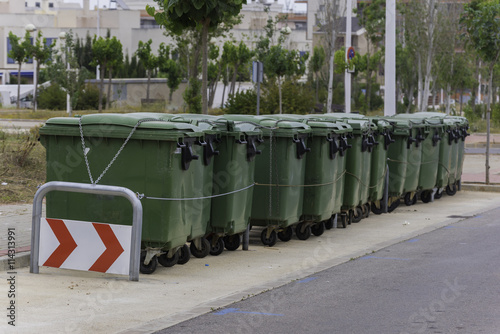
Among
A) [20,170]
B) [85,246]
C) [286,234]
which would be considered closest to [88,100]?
[20,170]

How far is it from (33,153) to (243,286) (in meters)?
9.55

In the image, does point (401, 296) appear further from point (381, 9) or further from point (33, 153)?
point (381, 9)

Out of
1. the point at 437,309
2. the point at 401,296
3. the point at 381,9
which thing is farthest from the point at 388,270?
the point at 381,9

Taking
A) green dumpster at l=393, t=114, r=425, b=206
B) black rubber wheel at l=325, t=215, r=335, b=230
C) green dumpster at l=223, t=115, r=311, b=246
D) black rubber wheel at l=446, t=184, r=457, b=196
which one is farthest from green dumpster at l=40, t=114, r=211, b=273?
black rubber wheel at l=446, t=184, r=457, b=196

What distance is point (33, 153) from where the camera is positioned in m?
17.3

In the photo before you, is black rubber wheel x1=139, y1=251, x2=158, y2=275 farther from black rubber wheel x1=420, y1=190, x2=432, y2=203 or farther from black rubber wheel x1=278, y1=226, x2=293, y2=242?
black rubber wheel x1=420, y1=190, x2=432, y2=203

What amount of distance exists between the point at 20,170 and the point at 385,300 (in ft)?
31.1

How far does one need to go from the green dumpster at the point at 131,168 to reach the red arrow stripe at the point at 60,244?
28cm

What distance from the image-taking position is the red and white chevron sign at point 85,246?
8.70m

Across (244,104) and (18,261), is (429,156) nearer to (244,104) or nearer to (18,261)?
(18,261)

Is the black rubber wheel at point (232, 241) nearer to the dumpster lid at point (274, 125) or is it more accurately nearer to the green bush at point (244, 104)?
the dumpster lid at point (274, 125)

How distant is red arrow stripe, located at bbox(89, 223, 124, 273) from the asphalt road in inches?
57.7

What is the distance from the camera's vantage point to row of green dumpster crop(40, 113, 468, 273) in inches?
355

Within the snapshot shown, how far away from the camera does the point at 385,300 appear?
8.13 metres
